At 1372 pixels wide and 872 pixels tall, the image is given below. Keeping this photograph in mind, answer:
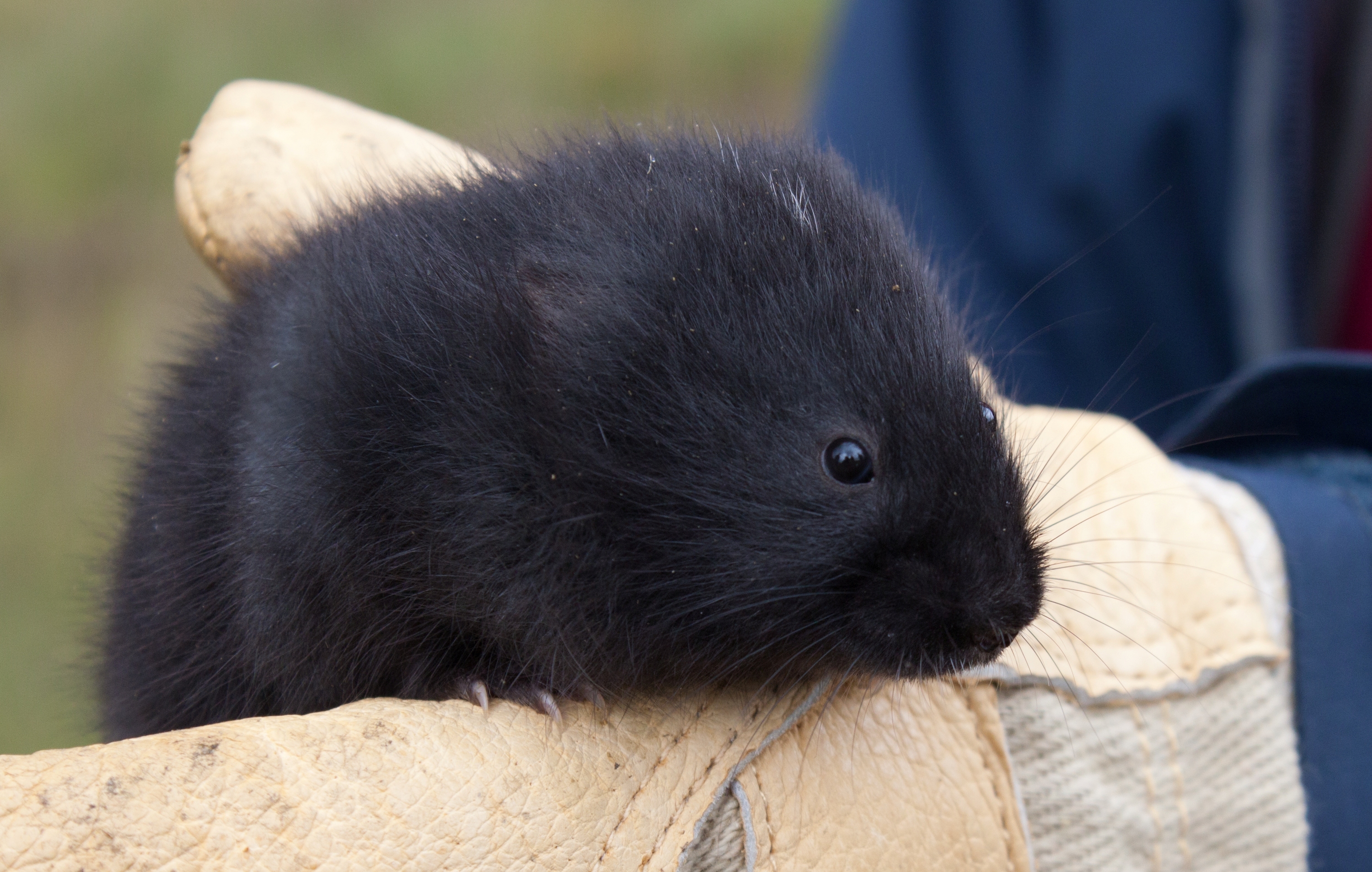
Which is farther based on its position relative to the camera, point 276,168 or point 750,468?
point 276,168

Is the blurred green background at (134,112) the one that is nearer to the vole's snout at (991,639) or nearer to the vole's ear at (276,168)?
the vole's ear at (276,168)

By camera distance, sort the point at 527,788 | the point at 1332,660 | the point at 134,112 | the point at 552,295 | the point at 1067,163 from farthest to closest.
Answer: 1. the point at 134,112
2. the point at 1067,163
3. the point at 1332,660
4. the point at 552,295
5. the point at 527,788

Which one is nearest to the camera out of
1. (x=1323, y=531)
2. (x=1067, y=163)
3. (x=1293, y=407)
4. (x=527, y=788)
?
(x=527, y=788)

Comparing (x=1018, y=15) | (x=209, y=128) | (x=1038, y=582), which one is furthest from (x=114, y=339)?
(x=1038, y=582)

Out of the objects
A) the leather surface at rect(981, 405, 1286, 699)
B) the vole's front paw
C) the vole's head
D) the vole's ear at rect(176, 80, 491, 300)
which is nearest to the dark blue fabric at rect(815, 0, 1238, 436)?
the leather surface at rect(981, 405, 1286, 699)

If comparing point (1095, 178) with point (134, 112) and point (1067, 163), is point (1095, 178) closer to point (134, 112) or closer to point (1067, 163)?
point (1067, 163)

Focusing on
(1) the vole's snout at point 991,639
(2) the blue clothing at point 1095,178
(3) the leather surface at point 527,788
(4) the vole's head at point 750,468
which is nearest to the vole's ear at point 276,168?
(4) the vole's head at point 750,468

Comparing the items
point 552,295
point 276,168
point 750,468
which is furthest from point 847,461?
point 276,168

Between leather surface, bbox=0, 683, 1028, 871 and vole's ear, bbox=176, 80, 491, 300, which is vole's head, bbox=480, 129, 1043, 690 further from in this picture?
vole's ear, bbox=176, 80, 491, 300
